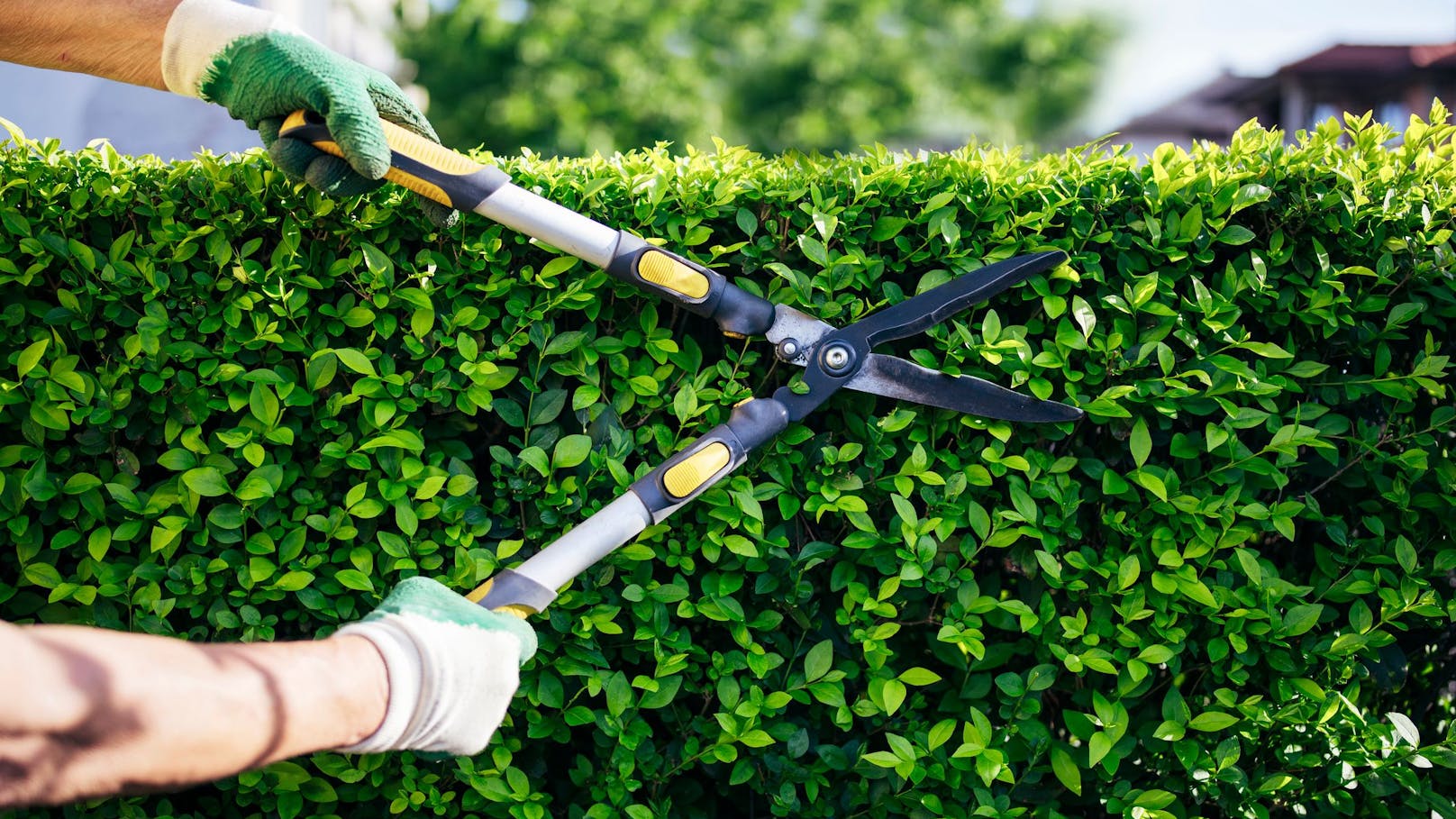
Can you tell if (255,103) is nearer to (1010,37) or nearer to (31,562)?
(31,562)

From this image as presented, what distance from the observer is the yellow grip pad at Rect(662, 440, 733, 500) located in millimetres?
1962

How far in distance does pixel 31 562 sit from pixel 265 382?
2.40 feet

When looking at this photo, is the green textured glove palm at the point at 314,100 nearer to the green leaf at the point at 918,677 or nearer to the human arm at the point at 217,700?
the human arm at the point at 217,700

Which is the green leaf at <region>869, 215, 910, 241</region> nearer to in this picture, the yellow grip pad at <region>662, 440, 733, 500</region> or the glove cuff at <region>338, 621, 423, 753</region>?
the yellow grip pad at <region>662, 440, 733, 500</region>

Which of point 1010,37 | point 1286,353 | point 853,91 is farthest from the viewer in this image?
point 1010,37

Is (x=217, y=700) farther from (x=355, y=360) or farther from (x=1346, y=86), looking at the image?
(x=1346, y=86)

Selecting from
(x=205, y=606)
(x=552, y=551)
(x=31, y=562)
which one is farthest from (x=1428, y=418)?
(x=31, y=562)

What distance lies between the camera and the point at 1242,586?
2.21 m

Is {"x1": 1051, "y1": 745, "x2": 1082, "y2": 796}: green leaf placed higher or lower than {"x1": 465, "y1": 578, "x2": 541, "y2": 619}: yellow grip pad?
lower

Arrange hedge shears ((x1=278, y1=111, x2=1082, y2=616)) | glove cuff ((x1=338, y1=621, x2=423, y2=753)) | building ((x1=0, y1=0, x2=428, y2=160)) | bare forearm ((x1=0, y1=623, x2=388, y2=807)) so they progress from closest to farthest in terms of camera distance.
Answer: bare forearm ((x1=0, y1=623, x2=388, y2=807))
glove cuff ((x1=338, y1=621, x2=423, y2=753))
hedge shears ((x1=278, y1=111, x2=1082, y2=616))
building ((x1=0, y1=0, x2=428, y2=160))

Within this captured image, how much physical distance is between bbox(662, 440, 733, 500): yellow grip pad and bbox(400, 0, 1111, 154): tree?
24.5 meters

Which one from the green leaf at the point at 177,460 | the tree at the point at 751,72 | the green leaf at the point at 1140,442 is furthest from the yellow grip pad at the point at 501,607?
the tree at the point at 751,72

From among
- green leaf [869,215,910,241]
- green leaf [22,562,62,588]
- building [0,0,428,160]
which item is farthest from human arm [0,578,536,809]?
building [0,0,428,160]

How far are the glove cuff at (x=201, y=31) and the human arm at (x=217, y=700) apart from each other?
125 cm
